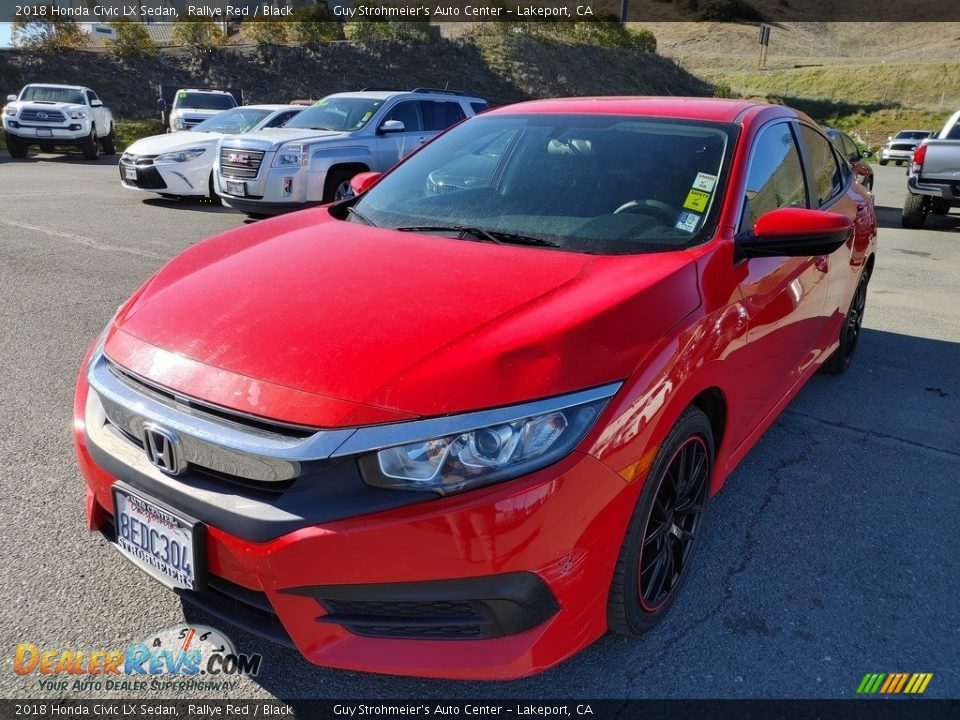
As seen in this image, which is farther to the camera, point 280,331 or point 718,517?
point 718,517

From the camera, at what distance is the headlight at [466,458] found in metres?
1.84

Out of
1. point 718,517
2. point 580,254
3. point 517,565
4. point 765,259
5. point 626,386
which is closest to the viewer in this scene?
point 517,565

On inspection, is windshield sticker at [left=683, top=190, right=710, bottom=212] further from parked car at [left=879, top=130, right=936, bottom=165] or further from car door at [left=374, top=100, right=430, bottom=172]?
parked car at [left=879, top=130, right=936, bottom=165]

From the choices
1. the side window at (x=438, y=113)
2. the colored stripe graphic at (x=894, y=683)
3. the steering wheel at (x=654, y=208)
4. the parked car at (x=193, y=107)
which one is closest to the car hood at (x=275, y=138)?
the side window at (x=438, y=113)

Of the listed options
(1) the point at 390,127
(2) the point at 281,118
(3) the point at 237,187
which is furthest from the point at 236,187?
(2) the point at 281,118

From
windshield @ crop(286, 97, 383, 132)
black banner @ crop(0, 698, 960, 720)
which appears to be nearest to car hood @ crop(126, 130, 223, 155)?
windshield @ crop(286, 97, 383, 132)

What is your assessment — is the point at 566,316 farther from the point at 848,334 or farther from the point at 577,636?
the point at 848,334

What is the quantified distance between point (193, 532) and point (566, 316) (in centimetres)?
114

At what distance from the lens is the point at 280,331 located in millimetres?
2166

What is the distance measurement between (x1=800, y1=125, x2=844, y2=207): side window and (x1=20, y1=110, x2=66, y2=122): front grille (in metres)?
18.2

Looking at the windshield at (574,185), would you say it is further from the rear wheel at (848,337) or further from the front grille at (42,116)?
the front grille at (42,116)

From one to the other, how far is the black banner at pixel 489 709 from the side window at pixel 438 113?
1017 centimetres

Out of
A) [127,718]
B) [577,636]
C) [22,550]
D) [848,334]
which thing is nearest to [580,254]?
[577,636]

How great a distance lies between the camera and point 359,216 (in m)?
3.35
